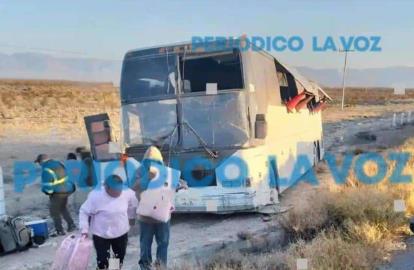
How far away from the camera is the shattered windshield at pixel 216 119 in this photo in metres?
11.2

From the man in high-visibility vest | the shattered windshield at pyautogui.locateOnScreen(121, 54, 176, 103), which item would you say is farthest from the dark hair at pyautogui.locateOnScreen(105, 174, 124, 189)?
the shattered windshield at pyautogui.locateOnScreen(121, 54, 176, 103)

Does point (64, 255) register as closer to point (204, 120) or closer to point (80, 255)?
point (80, 255)

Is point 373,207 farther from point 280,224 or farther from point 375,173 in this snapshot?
point 375,173

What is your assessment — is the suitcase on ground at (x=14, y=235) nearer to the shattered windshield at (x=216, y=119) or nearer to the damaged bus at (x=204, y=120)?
the damaged bus at (x=204, y=120)

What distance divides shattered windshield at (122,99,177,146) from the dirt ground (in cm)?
184

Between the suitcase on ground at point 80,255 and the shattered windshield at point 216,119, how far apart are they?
17.0 ft

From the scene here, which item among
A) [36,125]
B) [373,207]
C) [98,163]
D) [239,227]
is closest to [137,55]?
[98,163]

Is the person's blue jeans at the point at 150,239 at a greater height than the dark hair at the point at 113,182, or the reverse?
the dark hair at the point at 113,182

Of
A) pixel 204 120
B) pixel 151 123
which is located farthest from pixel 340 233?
pixel 151 123

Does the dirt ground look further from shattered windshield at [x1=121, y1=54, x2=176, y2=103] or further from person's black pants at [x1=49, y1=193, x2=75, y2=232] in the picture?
shattered windshield at [x1=121, y1=54, x2=176, y2=103]

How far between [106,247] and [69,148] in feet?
70.9

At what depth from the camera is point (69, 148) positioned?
27.5 meters

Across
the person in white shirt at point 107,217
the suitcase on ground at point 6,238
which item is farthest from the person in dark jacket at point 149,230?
the suitcase on ground at point 6,238

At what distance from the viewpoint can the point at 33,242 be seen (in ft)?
33.5
